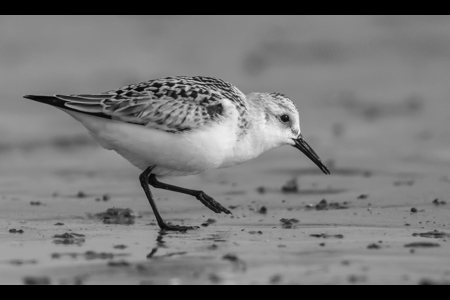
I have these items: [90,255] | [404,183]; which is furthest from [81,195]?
[404,183]

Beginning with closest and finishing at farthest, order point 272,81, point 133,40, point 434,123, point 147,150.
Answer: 1. point 147,150
2. point 434,123
3. point 272,81
4. point 133,40

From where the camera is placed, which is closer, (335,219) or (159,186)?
(335,219)

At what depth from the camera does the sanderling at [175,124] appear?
6398mm

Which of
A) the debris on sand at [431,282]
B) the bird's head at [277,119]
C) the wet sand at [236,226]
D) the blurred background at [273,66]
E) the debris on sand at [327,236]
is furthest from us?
the blurred background at [273,66]

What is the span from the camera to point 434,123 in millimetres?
10766

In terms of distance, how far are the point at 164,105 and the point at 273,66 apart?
7622 millimetres

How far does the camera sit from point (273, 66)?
13.9 meters

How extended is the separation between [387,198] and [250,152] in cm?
152

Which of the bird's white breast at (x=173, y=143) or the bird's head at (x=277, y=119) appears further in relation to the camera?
the bird's head at (x=277, y=119)

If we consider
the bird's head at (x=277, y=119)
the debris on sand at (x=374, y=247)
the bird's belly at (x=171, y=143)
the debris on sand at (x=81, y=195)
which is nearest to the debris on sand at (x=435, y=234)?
the debris on sand at (x=374, y=247)

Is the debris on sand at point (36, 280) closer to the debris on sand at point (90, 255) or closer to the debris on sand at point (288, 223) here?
the debris on sand at point (90, 255)

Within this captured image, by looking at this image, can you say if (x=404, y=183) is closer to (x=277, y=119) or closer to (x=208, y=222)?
(x=277, y=119)

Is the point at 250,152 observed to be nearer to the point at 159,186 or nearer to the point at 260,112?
the point at 260,112

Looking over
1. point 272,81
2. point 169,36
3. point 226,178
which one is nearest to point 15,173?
point 226,178
